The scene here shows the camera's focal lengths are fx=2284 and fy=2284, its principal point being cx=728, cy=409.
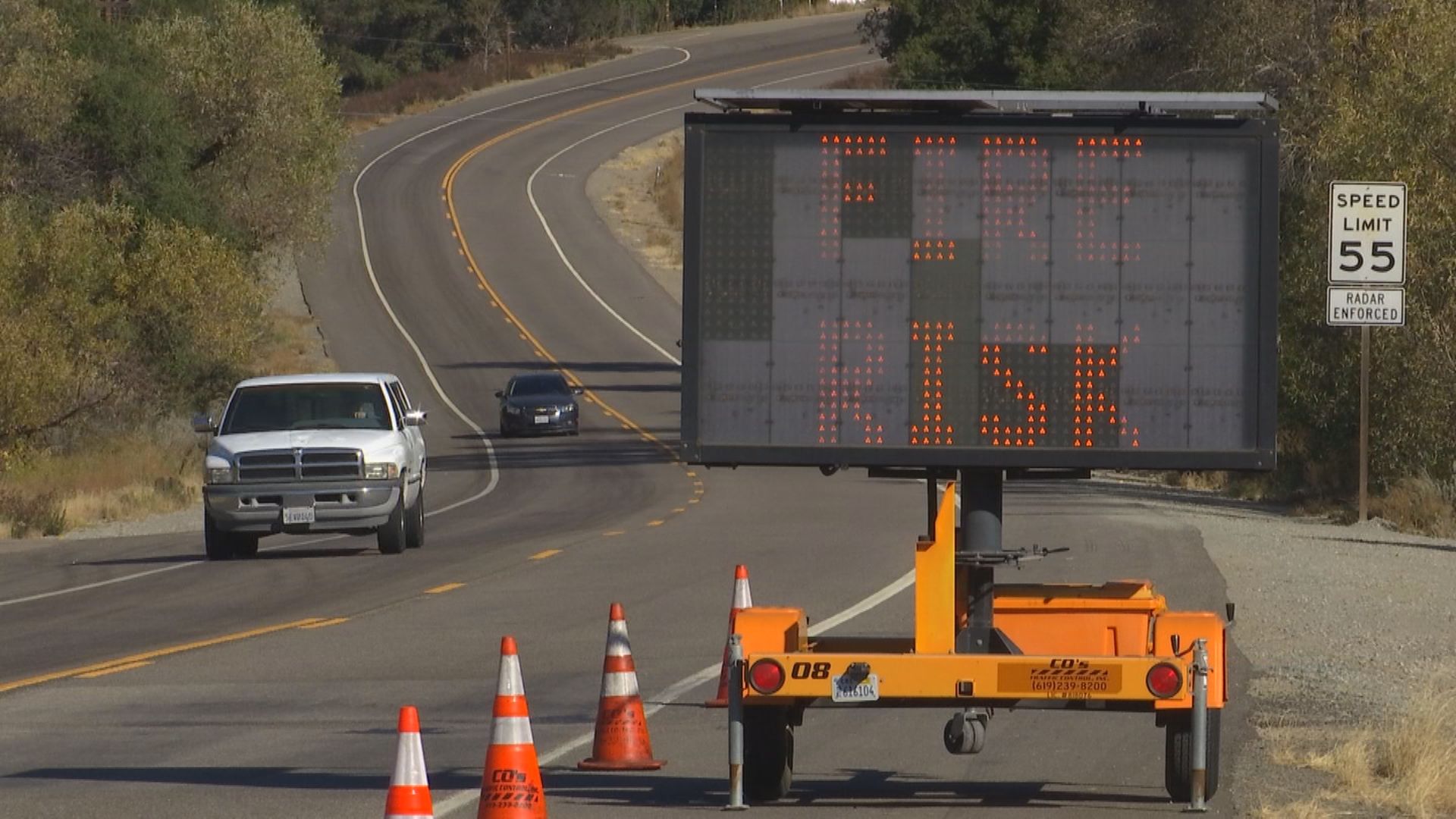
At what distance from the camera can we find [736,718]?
954 cm

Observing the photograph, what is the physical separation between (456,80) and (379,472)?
87001mm

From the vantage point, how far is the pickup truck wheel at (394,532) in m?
25.3

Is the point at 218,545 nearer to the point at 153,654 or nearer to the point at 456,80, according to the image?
the point at 153,654

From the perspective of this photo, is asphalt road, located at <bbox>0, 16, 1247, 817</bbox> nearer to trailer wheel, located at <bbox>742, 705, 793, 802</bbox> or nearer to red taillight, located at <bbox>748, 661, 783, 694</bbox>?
trailer wheel, located at <bbox>742, 705, 793, 802</bbox>

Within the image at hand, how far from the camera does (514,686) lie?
8.96 m

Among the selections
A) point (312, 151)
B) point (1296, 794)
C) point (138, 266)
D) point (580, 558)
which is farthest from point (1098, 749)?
point (312, 151)

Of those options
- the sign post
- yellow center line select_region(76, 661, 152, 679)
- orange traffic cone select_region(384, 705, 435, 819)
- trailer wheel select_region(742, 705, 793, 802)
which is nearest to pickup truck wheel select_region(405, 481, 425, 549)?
yellow center line select_region(76, 661, 152, 679)

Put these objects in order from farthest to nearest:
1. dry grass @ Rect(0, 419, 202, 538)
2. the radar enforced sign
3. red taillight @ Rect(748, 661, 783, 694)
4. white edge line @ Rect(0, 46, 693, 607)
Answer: dry grass @ Rect(0, 419, 202, 538), the radar enforced sign, white edge line @ Rect(0, 46, 693, 607), red taillight @ Rect(748, 661, 783, 694)

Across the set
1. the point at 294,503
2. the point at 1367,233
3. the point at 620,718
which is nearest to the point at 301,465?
the point at 294,503

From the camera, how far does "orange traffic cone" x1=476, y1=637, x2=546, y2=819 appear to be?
8.70 metres

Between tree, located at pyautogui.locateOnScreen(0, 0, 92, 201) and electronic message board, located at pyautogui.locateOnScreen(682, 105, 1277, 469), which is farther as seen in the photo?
tree, located at pyautogui.locateOnScreen(0, 0, 92, 201)

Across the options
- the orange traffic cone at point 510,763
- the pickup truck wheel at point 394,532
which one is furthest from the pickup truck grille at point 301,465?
the orange traffic cone at point 510,763

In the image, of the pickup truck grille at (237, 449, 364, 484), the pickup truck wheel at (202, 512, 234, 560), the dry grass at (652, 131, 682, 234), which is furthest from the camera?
the dry grass at (652, 131, 682, 234)

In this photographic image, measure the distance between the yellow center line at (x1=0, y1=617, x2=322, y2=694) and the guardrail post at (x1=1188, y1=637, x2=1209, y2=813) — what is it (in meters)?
8.41
